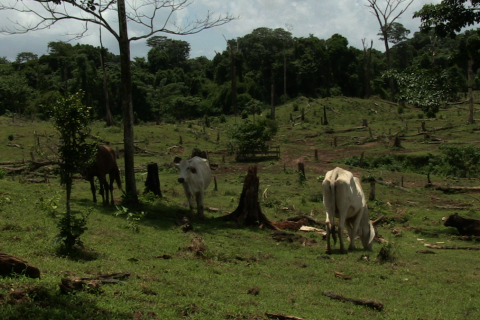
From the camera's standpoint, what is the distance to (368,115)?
2010 inches

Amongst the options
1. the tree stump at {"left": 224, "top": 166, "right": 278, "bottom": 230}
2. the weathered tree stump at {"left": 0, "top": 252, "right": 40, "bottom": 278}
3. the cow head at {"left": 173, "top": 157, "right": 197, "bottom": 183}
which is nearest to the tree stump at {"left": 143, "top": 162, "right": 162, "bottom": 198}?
the cow head at {"left": 173, "top": 157, "right": 197, "bottom": 183}

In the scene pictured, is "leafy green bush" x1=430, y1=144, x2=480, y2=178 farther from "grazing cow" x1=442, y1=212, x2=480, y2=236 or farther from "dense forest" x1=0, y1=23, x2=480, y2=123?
"dense forest" x1=0, y1=23, x2=480, y2=123

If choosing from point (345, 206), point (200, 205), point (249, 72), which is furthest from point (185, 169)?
point (249, 72)

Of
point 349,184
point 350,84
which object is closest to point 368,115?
point 350,84

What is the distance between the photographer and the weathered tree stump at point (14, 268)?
5.71 m

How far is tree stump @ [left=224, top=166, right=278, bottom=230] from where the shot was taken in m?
12.9

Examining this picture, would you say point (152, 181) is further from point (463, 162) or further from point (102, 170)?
point (463, 162)

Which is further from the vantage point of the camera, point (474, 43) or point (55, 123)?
point (474, 43)

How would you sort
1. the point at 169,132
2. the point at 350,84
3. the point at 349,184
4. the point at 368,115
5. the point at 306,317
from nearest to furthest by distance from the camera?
the point at 306,317, the point at 349,184, the point at 169,132, the point at 368,115, the point at 350,84

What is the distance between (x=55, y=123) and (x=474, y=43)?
11826mm

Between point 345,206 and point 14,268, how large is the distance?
726 cm

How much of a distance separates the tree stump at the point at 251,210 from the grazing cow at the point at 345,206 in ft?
8.21

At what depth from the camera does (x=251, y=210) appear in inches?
509

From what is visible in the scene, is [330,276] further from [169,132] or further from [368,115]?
[368,115]
